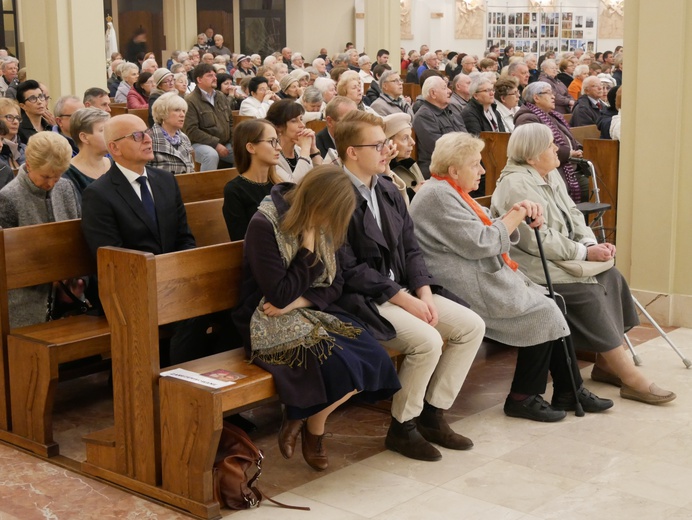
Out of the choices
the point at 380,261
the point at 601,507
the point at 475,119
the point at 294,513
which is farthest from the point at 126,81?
the point at 601,507

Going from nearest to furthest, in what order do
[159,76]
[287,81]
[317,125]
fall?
[317,125], [287,81], [159,76]

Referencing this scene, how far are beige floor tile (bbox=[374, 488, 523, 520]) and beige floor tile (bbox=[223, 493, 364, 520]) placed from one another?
0.14 meters

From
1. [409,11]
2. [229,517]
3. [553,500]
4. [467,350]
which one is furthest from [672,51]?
[409,11]

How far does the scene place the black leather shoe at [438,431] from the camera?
13.9ft

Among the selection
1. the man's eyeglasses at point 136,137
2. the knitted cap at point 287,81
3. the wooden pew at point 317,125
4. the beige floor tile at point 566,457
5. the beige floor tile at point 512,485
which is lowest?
the beige floor tile at point 512,485

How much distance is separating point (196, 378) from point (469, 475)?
112cm

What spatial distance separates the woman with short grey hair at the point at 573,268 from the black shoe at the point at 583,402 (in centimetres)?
22

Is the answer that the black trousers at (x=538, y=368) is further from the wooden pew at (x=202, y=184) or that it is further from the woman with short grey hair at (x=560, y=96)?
the woman with short grey hair at (x=560, y=96)

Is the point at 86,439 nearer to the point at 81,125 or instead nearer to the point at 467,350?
the point at 467,350

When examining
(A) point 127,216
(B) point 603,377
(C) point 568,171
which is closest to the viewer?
(A) point 127,216

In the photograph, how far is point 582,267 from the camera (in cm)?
489

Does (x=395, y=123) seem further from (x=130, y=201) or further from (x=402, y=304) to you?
(x=130, y=201)

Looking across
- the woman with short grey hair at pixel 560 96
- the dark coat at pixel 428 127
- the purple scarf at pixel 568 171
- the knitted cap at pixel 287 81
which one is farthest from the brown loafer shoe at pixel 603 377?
the woman with short grey hair at pixel 560 96

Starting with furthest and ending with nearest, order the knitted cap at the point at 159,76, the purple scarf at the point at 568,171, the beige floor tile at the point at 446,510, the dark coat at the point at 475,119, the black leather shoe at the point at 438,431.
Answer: the knitted cap at the point at 159,76, the dark coat at the point at 475,119, the purple scarf at the point at 568,171, the black leather shoe at the point at 438,431, the beige floor tile at the point at 446,510
